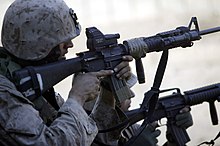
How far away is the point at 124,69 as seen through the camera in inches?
119

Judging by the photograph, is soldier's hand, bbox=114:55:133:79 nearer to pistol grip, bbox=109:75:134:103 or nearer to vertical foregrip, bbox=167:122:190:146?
pistol grip, bbox=109:75:134:103

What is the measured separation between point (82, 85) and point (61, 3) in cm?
46

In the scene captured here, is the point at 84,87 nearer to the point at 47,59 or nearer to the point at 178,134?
the point at 47,59

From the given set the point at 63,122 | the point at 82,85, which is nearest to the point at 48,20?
the point at 82,85

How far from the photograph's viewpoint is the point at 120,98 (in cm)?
305

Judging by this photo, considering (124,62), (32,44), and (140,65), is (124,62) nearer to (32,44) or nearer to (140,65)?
(140,65)

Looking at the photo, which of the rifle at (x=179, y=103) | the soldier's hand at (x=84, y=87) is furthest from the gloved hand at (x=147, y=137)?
the soldier's hand at (x=84, y=87)

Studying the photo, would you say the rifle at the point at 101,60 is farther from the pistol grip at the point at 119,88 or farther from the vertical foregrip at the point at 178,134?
the vertical foregrip at the point at 178,134

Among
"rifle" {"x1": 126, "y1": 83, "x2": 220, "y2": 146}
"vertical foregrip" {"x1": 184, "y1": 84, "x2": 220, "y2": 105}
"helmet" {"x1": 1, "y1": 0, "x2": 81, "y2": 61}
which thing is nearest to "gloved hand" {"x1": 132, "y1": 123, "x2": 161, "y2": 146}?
"rifle" {"x1": 126, "y1": 83, "x2": 220, "y2": 146}

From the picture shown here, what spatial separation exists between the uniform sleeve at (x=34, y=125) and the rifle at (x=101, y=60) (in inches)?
3.6

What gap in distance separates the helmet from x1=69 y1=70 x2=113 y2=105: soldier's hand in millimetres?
197

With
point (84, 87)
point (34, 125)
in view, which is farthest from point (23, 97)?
point (84, 87)

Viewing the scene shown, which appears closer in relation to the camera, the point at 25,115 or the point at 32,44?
the point at 25,115

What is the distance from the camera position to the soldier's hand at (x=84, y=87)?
2.58 metres
